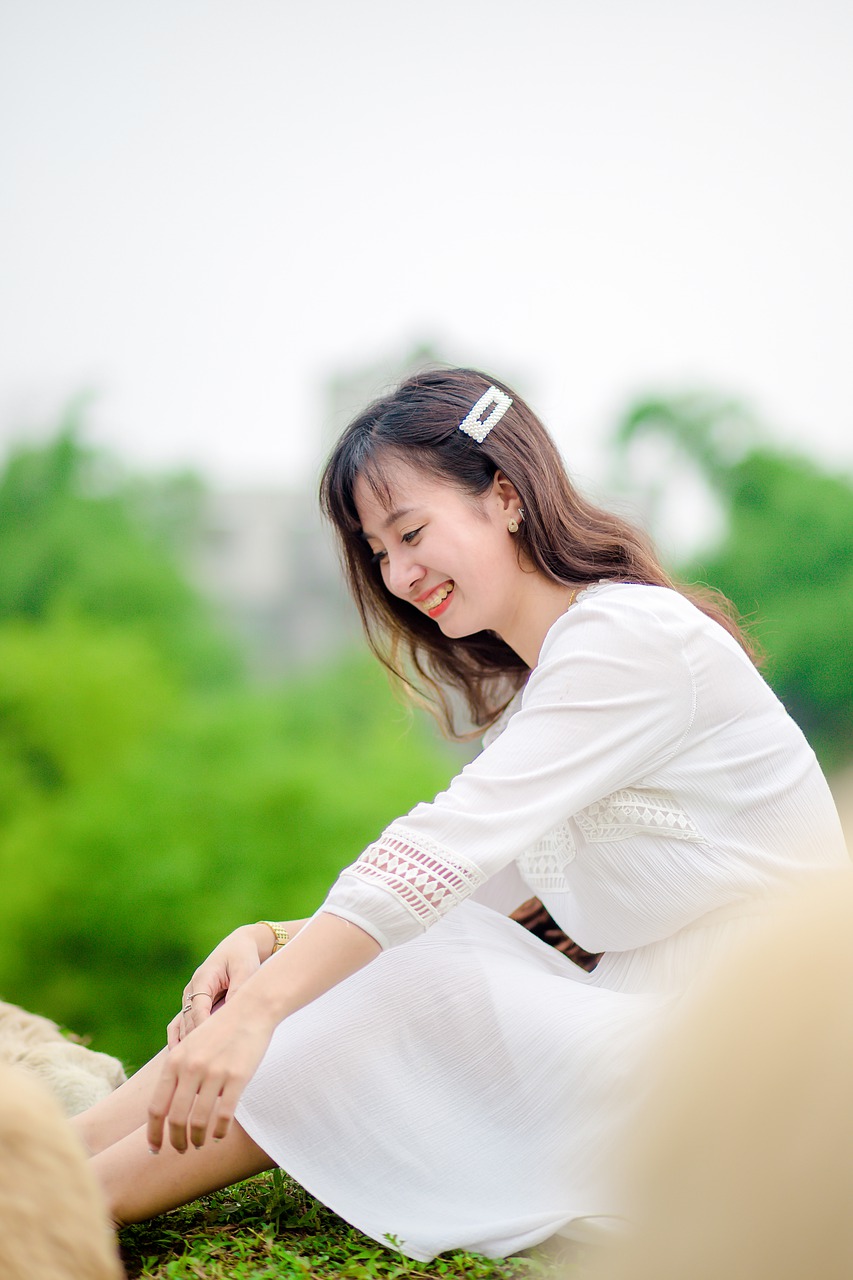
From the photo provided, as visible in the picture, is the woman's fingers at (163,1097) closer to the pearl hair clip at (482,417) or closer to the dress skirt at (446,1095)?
the dress skirt at (446,1095)

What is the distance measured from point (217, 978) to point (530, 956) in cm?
38

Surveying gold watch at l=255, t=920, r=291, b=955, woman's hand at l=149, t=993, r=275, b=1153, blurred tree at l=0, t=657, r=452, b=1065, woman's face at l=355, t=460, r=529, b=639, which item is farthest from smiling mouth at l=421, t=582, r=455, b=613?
blurred tree at l=0, t=657, r=452, b=1065

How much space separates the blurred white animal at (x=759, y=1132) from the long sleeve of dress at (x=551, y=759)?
44 centimetres

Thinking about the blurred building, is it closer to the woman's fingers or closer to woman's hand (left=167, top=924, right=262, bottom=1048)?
woman's hand (left=167, top=924, right=262, bottom=1048)

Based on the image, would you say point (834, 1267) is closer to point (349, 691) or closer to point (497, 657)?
point (497, 657)

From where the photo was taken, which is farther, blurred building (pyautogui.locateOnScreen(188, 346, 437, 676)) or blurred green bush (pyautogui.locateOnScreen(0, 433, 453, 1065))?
blurred building (pyautogui.locateOnScreen(188, 346, 437, 676))

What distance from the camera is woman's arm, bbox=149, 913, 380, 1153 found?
1.10 m

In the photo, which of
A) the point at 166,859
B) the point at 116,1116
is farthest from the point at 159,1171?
the point at 166,859

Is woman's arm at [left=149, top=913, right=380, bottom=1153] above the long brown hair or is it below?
below

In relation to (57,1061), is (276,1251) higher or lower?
higher

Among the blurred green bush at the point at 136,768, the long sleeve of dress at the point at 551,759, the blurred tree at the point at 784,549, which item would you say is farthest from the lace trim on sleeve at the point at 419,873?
the blurred tree at the point at 784,549

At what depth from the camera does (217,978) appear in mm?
1448

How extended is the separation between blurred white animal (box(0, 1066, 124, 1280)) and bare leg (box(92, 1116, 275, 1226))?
0.37 meters

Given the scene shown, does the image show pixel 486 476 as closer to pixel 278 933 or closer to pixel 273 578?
pixel 278 933
